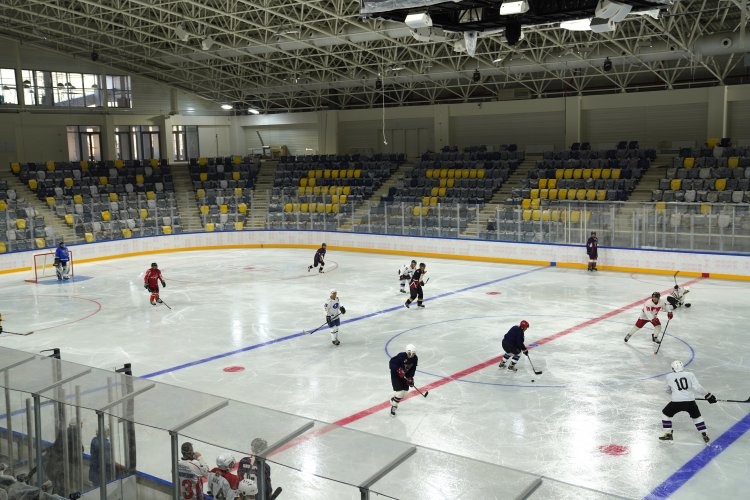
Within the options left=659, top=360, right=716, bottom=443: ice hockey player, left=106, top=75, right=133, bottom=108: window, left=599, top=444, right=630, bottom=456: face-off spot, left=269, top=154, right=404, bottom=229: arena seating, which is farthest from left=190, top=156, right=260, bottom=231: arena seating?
left=659, top=360, right=716, bottom=443: ice hockey player

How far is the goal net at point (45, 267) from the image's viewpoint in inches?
1007

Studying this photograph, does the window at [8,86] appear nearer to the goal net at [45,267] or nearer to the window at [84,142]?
the window at [84,142]

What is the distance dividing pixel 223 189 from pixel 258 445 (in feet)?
107

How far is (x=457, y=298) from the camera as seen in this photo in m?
20.7

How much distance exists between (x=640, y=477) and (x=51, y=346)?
12.3 metres

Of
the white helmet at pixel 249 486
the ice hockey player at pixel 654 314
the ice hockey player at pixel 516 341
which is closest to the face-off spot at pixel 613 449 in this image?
the ice hockey player at pixel 516 341

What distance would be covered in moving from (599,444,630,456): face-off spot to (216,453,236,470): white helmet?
18.0ft

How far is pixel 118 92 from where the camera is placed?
40250mm

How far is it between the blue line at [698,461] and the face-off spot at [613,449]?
0.79 meters

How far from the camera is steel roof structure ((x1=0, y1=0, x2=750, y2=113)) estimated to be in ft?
83.9

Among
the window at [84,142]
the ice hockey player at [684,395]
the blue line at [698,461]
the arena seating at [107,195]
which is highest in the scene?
the window at [84,142]

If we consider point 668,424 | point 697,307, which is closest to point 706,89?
point 697,307

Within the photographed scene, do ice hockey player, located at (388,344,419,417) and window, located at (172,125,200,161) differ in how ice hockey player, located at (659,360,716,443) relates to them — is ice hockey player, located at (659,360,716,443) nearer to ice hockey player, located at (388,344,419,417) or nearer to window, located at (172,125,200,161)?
ice hockey player, located at (388,344,419,417)

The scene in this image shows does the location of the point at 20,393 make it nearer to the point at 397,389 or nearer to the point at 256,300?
the point at 397,389
